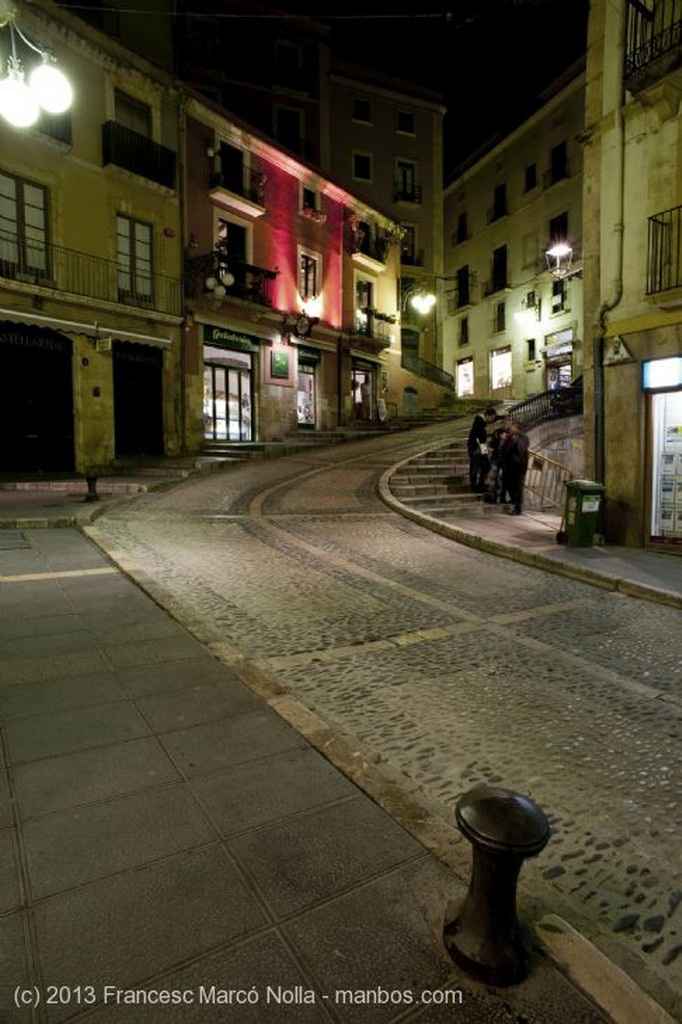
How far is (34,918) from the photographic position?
1.88 metres

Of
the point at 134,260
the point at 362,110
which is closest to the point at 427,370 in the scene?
the point at 362,110

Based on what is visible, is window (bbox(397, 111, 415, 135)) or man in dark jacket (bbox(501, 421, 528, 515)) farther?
window (bbox(397, 111, 415, 135))

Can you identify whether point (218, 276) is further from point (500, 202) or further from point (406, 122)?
point (406, 122)

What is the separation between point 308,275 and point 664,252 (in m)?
18.6

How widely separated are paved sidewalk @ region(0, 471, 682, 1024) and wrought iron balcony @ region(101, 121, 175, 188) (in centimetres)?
1880

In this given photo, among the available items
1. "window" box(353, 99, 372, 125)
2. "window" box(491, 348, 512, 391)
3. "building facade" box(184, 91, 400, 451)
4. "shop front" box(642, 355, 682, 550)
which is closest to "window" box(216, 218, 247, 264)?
"building facade" box(184, 91, 400, 451)

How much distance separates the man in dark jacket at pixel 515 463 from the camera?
12328 millimetres

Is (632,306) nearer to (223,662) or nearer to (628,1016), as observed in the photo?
(223,662)

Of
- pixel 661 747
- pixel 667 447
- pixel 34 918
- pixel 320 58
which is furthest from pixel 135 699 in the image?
pixel 320 58

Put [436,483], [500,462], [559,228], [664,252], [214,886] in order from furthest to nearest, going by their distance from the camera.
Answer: [559,228] → [436,483] → [500,462] → [664,252] → [214,886]

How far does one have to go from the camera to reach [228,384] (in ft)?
72.6

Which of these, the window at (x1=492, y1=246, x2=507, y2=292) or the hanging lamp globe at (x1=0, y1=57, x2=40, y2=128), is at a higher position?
the window at (x1=492, y1=246, x2=507, y2=292)

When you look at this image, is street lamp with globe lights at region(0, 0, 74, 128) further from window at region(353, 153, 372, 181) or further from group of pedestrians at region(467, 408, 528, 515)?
window at region(353, 153, 372, 181)

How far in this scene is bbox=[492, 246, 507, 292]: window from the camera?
110 ft
